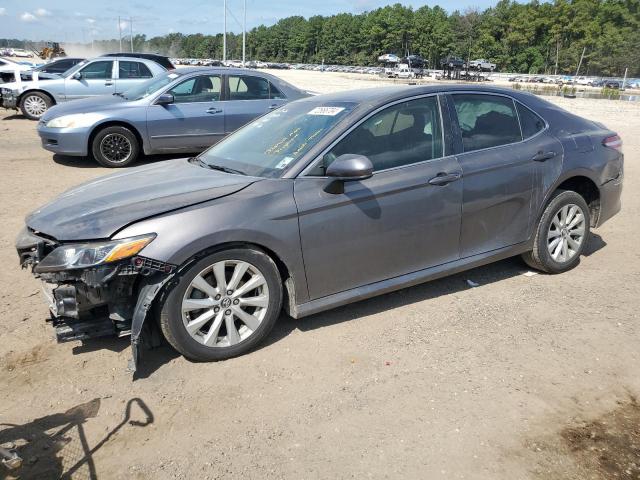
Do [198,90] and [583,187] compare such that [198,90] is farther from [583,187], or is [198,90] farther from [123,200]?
[583,187]

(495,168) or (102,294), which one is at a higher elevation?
(495,168)

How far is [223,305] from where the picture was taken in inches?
137

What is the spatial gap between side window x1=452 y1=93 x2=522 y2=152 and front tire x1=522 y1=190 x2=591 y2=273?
0.71m

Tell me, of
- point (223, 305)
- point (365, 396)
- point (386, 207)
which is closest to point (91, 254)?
point (223, 305)

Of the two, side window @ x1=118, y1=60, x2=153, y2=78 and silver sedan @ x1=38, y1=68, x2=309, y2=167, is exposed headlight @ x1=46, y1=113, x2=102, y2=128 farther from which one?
side window @ x1=118, y1=60, x2=153, y2=78

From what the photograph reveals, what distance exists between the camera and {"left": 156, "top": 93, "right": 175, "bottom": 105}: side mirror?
9156 millimetres

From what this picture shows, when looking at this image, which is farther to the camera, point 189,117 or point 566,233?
point 189,117

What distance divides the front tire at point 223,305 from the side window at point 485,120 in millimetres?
1953

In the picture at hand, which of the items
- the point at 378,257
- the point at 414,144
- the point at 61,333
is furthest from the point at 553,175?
the point at 61,333

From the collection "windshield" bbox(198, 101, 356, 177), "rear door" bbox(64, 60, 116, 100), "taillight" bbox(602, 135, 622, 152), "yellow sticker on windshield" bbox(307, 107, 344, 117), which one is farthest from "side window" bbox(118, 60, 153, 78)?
"taillight" bbox(602, 135, 622, 152)

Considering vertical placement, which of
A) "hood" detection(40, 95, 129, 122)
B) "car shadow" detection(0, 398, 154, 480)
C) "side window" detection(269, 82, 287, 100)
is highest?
"side window" detection(269, 82, 287, 100)

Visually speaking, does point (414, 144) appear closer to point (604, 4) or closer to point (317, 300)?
point (317, 300)

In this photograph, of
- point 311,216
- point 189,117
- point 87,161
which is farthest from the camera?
point 87,161

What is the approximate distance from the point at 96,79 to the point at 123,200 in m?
11.8
